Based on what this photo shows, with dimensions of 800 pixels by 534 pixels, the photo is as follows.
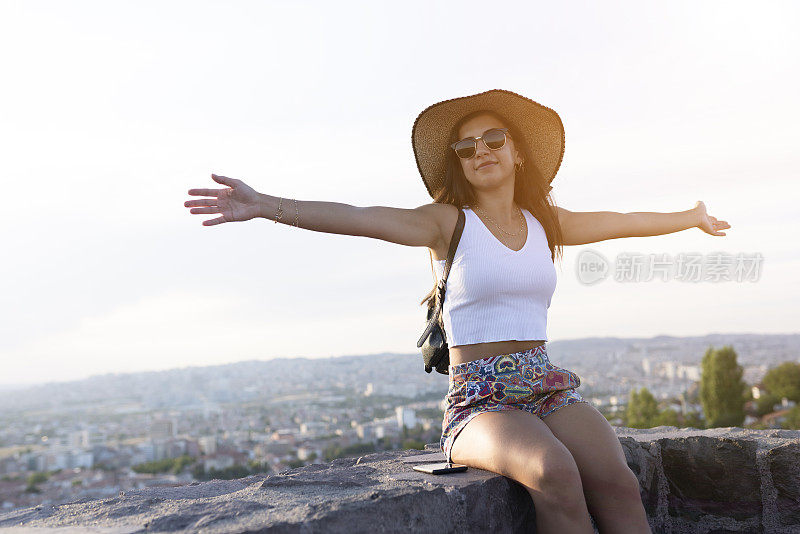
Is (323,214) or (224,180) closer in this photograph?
(224,180)

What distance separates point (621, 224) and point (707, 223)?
621 millimetres

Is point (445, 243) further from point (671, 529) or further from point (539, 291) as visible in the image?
point (671, 529)

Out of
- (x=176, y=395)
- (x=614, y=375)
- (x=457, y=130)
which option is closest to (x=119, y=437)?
(x=176, y=395)

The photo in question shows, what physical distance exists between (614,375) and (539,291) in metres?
35.2

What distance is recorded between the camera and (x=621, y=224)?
3.49 metres

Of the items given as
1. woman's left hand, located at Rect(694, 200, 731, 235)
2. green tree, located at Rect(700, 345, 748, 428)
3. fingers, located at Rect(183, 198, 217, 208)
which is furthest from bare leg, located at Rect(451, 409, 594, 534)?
green tree, located at Rect(700, 345, 748, 428)

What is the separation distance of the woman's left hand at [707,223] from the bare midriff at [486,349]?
1543 mm

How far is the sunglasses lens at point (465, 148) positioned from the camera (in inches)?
124

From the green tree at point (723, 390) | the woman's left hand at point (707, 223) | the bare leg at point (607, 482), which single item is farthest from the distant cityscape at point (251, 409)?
the bare leg at point (607, 482)

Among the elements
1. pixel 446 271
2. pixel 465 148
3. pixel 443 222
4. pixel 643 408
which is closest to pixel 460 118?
pixel 465 148

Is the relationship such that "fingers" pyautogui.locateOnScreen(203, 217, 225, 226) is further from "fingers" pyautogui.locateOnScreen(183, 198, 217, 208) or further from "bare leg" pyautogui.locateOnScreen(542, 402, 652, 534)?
"bare leg" pyautogui.locateOnScreen(542, 402, 652, 534)

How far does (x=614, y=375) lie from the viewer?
36031 millimetres

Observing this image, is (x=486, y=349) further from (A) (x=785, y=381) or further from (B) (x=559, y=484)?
(A) (x=785, y=381)

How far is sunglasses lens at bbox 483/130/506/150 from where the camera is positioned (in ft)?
10.3
